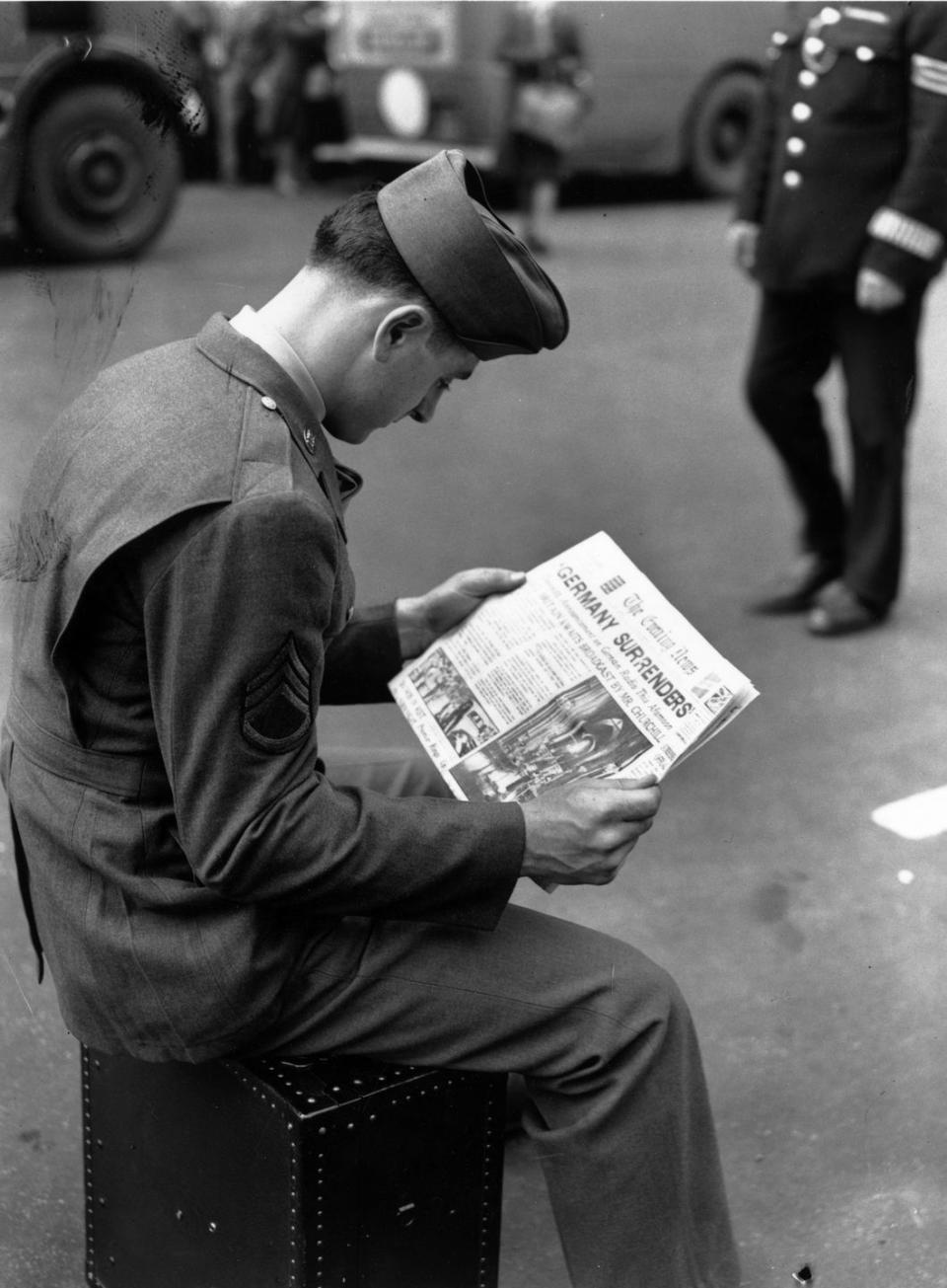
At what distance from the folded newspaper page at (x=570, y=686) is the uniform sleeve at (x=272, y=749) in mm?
190

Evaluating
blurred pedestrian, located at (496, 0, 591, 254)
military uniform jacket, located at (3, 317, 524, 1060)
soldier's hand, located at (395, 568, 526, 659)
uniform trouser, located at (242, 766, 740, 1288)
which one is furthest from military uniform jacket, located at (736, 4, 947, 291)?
blurred pedestrian, located at (496, 0, 591, 254)

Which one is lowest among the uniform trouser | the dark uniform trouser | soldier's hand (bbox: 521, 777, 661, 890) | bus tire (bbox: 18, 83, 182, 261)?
the dark uniform trouser

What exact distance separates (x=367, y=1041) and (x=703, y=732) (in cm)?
53

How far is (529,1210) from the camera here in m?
2.45

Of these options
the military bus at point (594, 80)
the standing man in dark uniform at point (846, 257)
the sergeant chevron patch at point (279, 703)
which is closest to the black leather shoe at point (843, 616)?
the standing man in dark uniform at point (846, 257)

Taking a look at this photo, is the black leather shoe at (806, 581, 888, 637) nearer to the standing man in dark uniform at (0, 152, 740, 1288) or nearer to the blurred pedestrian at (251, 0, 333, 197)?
the standing man in dark uniform at (0, 152, 740, 1288)

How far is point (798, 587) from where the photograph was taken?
4.93m

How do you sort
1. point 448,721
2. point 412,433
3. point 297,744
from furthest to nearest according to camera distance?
point 412,433 → point 448,721 → point 297,744

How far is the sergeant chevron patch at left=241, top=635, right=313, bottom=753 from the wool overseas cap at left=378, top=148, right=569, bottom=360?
47 centimetres

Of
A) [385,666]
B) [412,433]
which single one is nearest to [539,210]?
[412,433]

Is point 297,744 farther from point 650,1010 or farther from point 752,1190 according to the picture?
point 752,1190

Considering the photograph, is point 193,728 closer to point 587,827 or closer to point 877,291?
point 587,827

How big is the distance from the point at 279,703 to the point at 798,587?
11.6 feet

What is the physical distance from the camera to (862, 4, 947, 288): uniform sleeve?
4086 mm
